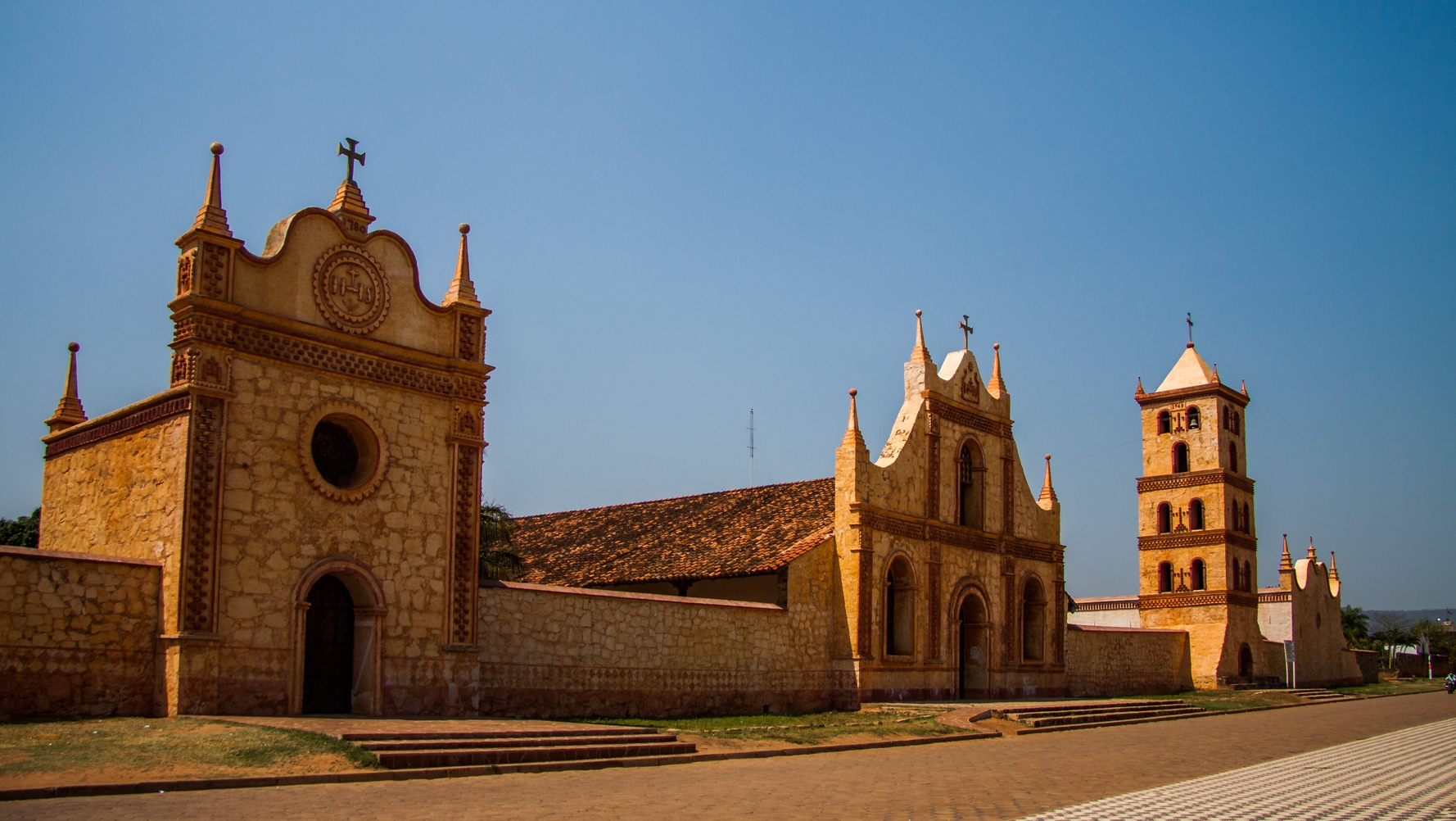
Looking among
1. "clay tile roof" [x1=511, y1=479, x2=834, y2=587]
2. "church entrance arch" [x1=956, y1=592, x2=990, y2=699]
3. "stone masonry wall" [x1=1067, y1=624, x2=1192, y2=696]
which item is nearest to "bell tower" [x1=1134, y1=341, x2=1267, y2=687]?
"stone masonry wall" [x1=1067, y1=624, x2=1192, y2=696]

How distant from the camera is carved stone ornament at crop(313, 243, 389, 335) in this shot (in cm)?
1731

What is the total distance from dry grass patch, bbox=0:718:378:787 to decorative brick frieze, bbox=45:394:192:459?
409 cm

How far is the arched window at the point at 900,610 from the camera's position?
2822 cm

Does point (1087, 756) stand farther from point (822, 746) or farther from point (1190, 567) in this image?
point (1190, 567)

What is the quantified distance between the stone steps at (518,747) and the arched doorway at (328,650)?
3.42 meters

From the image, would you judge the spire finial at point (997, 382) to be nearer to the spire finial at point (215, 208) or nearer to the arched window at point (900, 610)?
the arched window at point (900, 610)

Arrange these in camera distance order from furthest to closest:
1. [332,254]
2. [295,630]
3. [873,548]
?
[873,548] < [332,254] < [295,630]

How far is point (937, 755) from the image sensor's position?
1836 cm

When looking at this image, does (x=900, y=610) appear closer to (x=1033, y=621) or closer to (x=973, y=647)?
(x=973, y=647)

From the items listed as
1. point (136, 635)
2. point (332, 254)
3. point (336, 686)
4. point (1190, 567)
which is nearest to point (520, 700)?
point (336, 686)

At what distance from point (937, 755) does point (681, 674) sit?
5.82 meters

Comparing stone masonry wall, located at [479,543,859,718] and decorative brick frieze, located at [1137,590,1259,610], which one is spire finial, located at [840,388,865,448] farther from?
decorative brick frieze, located at [1137,590,1259,610]

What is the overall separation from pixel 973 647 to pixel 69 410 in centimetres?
2104

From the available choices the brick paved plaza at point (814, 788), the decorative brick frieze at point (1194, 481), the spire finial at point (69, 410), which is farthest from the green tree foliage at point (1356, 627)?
the spire finial at point (69, 410)
